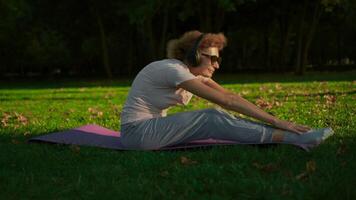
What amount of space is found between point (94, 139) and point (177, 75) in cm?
169

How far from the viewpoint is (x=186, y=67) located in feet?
21.9

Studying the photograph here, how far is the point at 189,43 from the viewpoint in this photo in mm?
6785

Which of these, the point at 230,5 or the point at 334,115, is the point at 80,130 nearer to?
the point at 334,115

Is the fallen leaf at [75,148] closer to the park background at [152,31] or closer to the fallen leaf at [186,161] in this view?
the fallen leaf at [186,161]

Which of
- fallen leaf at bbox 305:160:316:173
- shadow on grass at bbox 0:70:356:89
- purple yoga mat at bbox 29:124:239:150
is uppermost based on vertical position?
fallen leaf at bbox 305:160:316:173

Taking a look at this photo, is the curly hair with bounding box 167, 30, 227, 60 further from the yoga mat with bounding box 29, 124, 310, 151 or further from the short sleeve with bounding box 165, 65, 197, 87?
the yoga mat with bounding box 29, 124, 310, 151

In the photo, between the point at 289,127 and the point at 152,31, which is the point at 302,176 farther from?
the point at 152,31

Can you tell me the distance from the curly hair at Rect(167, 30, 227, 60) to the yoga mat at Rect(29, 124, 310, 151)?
1.02 meters

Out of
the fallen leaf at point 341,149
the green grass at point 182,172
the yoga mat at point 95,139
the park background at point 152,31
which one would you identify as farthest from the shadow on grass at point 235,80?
the green grass at point 182,172

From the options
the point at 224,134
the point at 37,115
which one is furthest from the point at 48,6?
the point at 224,134

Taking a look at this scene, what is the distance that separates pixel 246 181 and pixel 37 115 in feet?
27.1

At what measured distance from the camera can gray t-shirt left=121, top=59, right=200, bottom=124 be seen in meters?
6.69

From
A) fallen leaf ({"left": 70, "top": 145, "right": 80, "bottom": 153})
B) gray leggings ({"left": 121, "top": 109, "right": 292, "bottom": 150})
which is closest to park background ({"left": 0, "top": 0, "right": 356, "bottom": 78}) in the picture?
fallen leaf ({"left": 70, "top": 145, "right": 80, "bottom": 153})

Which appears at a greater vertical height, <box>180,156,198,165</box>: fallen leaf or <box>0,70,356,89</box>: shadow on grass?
<box>180,156,198,165</box>: fallen leaf
